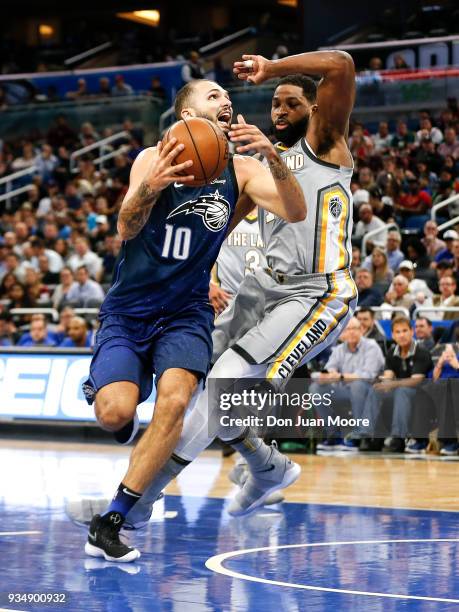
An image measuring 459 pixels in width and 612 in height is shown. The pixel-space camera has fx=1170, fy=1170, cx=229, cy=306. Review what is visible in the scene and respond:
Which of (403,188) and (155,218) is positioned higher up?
(403,188)

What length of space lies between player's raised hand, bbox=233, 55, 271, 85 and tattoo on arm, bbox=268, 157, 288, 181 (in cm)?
38

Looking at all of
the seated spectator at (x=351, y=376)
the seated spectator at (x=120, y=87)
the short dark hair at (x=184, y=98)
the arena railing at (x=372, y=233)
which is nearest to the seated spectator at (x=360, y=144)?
the arena railing at (x=372, y=233)

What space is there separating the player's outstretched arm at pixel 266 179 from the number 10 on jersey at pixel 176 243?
0.46 m

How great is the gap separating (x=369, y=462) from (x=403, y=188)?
6671mm

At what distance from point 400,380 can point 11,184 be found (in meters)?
12.5

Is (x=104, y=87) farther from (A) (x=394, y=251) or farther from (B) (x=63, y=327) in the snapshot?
(A) (x=394, y=251)

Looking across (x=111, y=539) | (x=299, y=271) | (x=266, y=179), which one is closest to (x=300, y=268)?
(x=299, y=271)

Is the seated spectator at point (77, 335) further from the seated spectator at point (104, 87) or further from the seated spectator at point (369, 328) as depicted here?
the seated spectator at point (104, 87)

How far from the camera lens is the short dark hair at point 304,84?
21.3 ft

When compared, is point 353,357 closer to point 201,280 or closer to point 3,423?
point 3,423

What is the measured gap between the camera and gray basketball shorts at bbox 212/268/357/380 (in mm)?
6156

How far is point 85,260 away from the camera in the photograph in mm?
16844

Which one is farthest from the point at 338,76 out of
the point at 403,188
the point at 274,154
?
the point at 403,188

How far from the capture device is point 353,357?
37.4 feet
